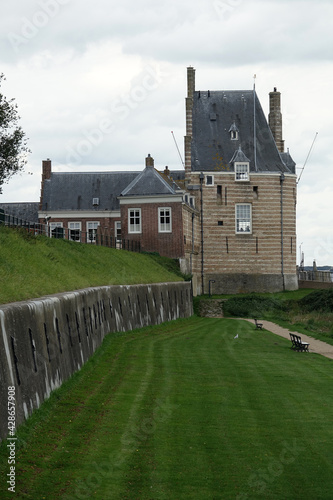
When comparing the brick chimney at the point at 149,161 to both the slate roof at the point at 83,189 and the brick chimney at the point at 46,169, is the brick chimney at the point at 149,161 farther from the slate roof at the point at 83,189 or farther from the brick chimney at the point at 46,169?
the brick chimney at the point at 46,169

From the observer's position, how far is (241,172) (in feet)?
228

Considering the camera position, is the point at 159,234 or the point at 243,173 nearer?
the point at 159,234

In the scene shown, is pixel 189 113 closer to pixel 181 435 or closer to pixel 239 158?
pixel 239 158

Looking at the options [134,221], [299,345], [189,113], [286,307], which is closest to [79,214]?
[134,221]

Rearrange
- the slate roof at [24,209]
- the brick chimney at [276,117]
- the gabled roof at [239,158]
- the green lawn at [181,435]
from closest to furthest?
the green lawn at [181,435], the gabled roof at [239,158], the brick chimney at [276,117], the slate roof at [24,209]

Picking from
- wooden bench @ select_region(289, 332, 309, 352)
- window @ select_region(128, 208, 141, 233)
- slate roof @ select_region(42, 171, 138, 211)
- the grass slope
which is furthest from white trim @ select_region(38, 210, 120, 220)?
wooden bench @ select_region(289, 332, 309, 352)

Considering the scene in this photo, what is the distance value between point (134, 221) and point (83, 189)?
15531mm

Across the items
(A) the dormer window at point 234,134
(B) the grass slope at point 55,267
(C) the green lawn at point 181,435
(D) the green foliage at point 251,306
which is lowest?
(D) the green foliage at point 251,306

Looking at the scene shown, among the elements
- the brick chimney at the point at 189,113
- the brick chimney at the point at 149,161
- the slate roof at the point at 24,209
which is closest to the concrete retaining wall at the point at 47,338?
the brick chimney at the point at 149,161

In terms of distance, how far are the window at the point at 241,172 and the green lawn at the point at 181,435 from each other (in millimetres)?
48654

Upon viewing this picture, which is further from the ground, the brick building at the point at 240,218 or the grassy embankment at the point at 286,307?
the brick building at the point at 240,218

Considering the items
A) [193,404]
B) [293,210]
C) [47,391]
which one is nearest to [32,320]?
[47,391]

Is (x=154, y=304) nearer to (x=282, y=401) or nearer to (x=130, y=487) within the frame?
(x=282, y=401)

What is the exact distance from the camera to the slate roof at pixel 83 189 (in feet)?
245
